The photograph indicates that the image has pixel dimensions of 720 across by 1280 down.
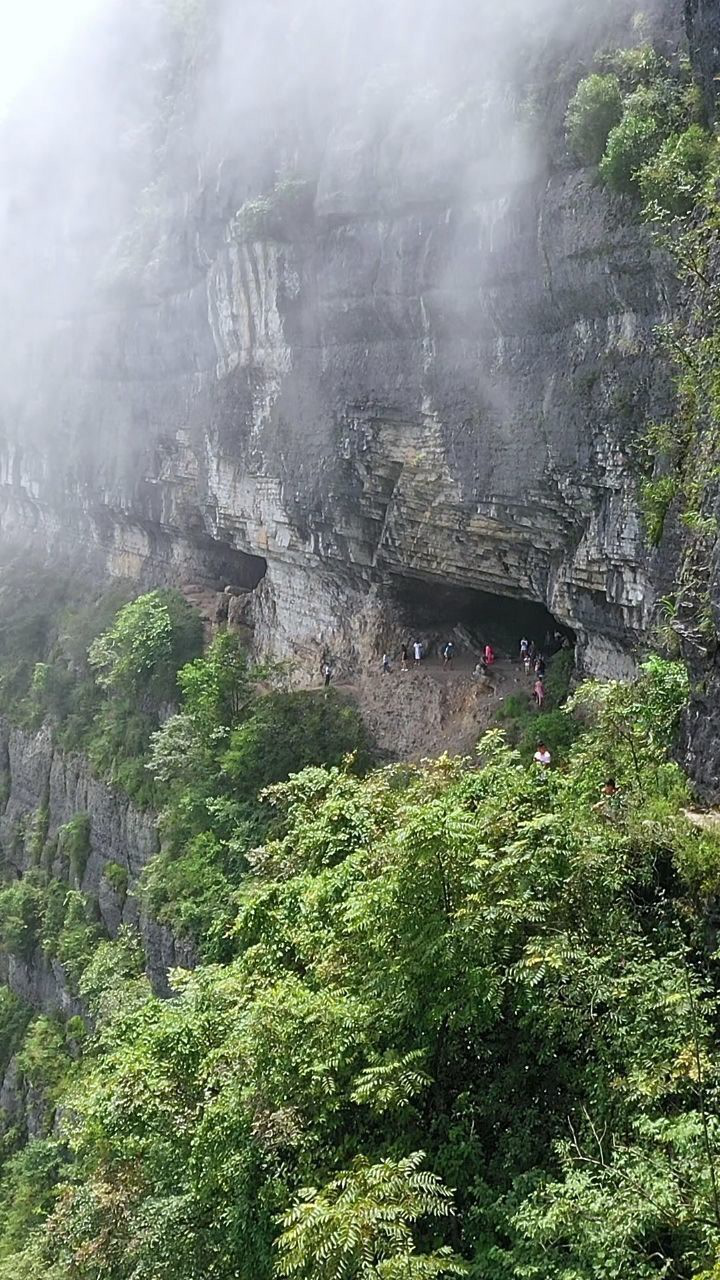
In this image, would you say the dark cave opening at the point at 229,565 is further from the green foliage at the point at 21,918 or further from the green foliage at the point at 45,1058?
the green foliage at the point at 45,1058

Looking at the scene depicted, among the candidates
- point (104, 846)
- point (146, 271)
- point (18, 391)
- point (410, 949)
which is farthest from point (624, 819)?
point (18, 391)

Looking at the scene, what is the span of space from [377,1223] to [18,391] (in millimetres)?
28165

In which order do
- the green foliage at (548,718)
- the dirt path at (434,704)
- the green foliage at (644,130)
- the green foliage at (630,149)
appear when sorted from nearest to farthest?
the green foliage at (644,130) < the green foliage at (630,149) < the green foliage at (548,718) < the dirt path at (434,704)

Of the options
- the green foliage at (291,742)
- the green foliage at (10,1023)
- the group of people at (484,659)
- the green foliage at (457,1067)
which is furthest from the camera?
the green foliage at (10,1023)

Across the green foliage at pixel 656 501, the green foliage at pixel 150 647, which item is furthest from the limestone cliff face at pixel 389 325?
the green foliage at pixel 150 647

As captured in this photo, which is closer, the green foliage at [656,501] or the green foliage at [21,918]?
the green foliage at [656,501]

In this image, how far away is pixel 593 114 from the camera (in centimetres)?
1133

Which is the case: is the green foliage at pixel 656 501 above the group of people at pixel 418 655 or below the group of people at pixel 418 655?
above

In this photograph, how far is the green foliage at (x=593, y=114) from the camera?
440 inches

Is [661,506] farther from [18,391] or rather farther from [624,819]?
[18,391]

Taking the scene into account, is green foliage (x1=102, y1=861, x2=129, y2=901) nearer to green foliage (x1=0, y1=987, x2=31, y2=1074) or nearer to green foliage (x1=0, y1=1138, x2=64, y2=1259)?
green foliage (x1=0, y1=987, x2=31, y2=1074)

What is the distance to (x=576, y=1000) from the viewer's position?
603 centimetres

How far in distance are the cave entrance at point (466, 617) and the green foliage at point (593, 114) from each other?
6.82 meters

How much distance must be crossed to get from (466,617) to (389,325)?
5.14 m
